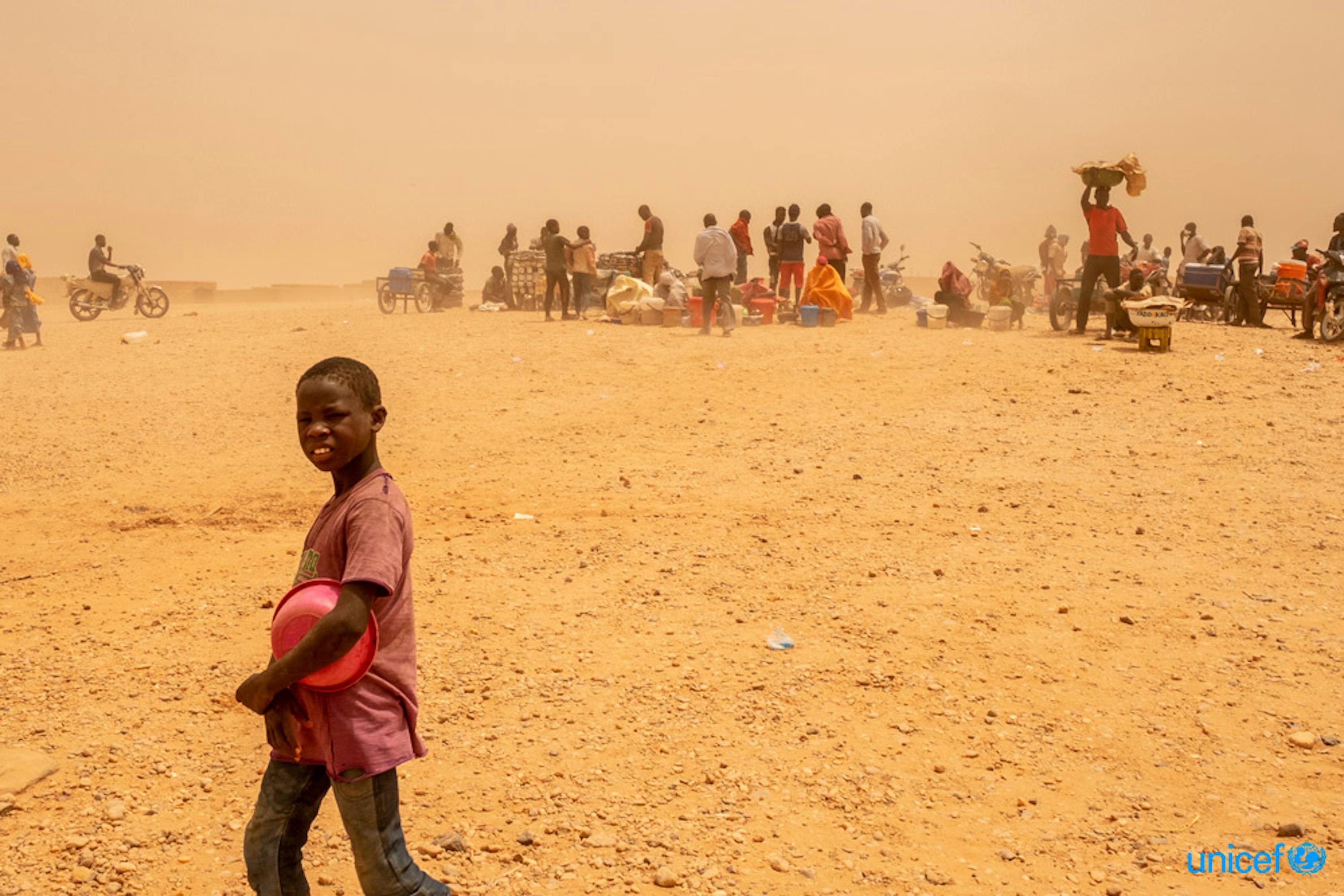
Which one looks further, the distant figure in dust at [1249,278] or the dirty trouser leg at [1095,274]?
the distant figure in dust at [1249,278]

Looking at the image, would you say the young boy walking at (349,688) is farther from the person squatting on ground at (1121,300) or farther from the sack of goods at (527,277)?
the sack of goods at (527,277)

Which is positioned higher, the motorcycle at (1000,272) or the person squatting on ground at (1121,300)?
the motorcycle at (1000,272)

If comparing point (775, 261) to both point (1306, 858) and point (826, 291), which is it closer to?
point (826, 291)

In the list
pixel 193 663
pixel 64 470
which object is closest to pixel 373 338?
pixel 64 470

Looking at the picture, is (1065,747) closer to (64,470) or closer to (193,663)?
(193,663)

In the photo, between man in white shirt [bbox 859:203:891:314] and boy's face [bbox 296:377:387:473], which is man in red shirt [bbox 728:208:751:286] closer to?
man in white shirt [bbox 859:203:891:314]

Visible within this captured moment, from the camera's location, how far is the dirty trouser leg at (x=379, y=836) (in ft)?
7.59

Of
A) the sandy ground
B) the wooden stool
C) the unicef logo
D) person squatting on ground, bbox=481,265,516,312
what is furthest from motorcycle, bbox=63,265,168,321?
the unicef logo

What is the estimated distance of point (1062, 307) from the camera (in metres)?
13.8

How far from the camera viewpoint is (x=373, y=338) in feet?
46.3

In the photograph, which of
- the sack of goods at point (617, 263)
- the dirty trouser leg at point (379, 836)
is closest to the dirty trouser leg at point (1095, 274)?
the sack of goods at point (617, 263)

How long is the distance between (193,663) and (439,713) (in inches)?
48.1

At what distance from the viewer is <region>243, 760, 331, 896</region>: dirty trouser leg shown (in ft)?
7.79

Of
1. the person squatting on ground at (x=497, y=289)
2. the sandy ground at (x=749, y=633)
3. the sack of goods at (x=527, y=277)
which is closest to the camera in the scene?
the sandy ground at (x=749, y=633)
